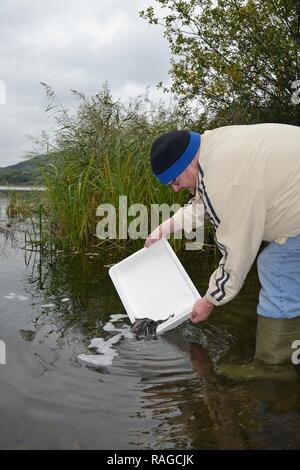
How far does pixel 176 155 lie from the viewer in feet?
7.85

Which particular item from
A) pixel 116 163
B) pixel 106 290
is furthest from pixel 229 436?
pixel 116 163

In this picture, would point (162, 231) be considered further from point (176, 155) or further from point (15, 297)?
point (15, 297)

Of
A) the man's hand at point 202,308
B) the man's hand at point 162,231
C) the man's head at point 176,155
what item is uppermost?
the man's head at point 176,155

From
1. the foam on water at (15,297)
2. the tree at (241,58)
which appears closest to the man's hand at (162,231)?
the foam on water at (15,297)

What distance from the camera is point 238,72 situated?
786 cm

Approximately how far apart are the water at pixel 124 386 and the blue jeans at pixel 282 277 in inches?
16.3

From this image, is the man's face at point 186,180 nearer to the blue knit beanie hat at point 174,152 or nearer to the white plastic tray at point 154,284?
the blue knit beanie hat at point 174,152

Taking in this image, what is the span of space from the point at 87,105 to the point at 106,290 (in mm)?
2913

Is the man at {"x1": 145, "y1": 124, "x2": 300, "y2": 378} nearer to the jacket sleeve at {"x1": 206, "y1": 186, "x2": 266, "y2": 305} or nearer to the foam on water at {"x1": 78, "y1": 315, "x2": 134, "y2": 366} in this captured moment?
the jacket sleeve at {"x1": 206, "y1": 186, "x2": 266, "y2": 305}

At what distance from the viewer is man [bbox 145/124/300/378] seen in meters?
2.27

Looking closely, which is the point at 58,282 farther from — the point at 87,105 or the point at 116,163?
the point at 87,105

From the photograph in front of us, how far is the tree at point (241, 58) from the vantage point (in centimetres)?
770

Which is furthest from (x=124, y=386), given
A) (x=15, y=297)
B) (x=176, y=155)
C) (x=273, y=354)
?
(x=15, y=297)

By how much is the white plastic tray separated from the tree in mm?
4378
